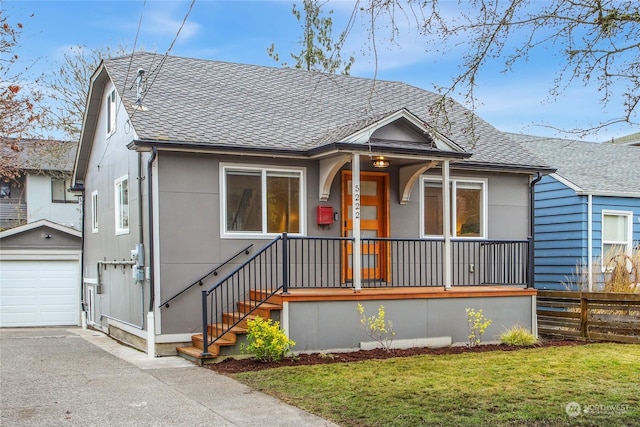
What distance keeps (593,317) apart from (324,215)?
5293mm

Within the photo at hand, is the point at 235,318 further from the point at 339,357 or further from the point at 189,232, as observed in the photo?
the point at 339,357

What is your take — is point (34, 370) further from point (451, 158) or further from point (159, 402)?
point (451, 158)

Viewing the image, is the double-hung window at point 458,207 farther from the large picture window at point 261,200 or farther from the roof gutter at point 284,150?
the large picture window at point 261,200

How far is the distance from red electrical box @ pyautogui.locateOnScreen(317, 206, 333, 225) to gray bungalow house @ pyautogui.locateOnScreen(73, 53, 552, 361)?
3cm

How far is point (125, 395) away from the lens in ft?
26.1

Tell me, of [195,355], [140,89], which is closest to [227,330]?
[195,355]

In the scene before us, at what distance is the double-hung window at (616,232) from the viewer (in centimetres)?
1655

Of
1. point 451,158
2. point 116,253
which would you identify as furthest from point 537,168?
point 116,253

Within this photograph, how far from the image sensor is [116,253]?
14234 millimetres

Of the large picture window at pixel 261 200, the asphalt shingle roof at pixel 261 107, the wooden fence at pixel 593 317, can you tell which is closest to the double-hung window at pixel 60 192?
the asphalt shingle roof at pixel 261 107

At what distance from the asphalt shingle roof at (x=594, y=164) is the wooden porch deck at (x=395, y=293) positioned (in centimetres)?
455

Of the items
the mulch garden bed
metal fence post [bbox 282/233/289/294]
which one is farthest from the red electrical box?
the mulch garden bed

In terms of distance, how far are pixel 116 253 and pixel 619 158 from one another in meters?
14.4

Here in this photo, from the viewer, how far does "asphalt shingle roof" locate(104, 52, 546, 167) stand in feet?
38.9
